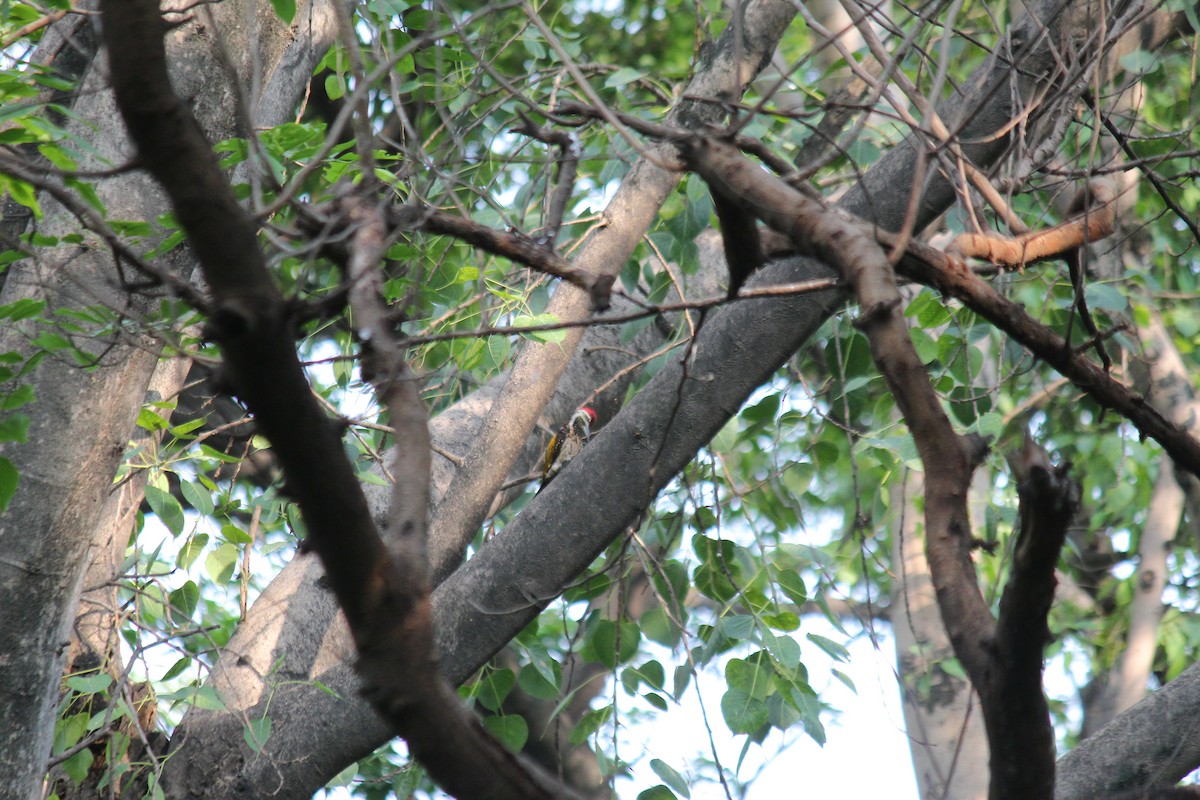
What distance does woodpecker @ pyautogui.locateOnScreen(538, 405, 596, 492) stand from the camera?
3535 mm

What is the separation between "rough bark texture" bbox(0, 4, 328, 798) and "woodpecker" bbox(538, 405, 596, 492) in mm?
1581

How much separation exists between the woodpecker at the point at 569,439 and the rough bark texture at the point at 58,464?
5.19 feet

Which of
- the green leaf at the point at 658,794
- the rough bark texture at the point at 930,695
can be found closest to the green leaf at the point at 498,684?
the green leaf at the point at 658,794

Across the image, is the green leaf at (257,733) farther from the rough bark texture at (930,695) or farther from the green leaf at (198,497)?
the rough bark texture at (930,695)

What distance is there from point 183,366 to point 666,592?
1.37 metres

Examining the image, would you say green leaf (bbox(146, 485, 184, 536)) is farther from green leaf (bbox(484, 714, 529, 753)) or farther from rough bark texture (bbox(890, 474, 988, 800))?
rough bark texture (bbox(890, 474, 988, 800))

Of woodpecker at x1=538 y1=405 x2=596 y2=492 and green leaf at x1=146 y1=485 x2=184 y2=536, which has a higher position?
woodpecker at x1=538 y1=405 x2=596 y2=492

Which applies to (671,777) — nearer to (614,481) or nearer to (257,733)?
(614,481)

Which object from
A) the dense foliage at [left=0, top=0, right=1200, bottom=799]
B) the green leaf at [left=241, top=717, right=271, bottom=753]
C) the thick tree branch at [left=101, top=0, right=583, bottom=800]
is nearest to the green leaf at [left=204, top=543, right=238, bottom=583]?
the dense foliage at [left=0, top=0, right=1200, bottom=799]

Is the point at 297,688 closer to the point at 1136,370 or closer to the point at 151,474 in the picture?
the point at 151,474

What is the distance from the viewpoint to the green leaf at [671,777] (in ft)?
7.42

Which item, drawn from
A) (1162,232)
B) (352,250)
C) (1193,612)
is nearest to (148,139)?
(352,250)

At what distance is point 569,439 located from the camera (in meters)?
4.00

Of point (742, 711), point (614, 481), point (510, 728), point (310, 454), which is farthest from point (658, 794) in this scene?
point (310, 454)
